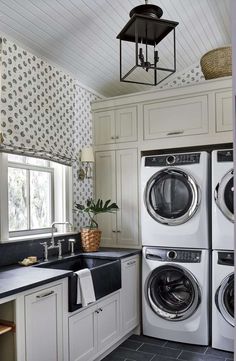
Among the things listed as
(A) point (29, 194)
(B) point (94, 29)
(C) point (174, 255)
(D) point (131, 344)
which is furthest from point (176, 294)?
(B) point (94, 29)

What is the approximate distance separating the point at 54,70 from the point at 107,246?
1.89 metres

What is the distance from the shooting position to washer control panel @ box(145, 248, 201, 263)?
10.1 ft

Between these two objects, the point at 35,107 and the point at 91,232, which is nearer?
the point at 35,107

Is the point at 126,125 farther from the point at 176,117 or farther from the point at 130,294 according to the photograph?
the point at 130,294

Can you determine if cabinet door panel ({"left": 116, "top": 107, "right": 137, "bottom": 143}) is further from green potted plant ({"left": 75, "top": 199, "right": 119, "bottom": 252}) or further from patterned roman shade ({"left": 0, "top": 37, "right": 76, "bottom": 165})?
green potted plant ({"left": 75, "top": 199, "right": 119, "bottom": 252})

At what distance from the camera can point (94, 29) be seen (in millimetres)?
2994

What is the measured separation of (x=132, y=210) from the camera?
3.57 metres

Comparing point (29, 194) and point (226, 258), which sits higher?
point (29, 194)

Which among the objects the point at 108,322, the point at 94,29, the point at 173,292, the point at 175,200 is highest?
the point at 94,29

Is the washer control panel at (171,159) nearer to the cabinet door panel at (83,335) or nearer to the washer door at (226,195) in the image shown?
the washer door at (226,195)

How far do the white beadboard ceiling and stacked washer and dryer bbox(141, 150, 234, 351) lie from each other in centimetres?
112

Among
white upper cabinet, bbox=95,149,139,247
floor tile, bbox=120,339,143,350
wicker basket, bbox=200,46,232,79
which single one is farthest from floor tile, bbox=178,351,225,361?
wicker basket, bbox=200,46,232,79

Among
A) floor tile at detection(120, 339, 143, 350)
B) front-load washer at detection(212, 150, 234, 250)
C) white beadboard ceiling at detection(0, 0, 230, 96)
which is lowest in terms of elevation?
floor tile at detection(120, 339, 143, 350)

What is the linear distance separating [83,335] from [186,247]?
3.97 feet
